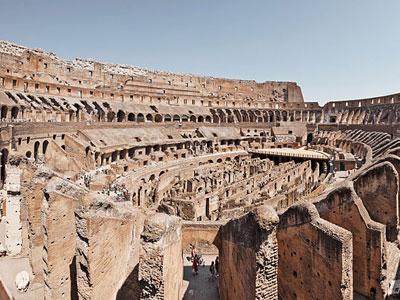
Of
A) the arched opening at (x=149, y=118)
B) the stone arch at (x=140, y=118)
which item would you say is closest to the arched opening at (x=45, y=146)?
the stone arch at (x=140, y=118)

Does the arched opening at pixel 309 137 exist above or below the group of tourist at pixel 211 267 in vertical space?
above

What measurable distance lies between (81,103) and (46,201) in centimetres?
2444

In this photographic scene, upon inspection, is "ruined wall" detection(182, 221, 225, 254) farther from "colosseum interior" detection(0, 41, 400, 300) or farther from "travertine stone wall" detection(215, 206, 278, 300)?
"travertine stone wall" detection(215, 206, 278, 300)

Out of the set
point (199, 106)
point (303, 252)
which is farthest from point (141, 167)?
point (199, 106)

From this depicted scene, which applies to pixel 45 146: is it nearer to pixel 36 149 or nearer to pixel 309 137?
pixel 36 149

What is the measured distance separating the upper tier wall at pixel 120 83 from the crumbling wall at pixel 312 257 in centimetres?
2360

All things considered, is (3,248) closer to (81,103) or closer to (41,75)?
(81,103)

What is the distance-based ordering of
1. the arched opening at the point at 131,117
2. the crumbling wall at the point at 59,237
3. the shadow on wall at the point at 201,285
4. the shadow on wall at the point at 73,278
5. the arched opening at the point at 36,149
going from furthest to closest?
the arched opening at the point at 131,117 < the arched opening at the point at 36,149 < the shadow on wall at the point at 201,285 < the shadow on wall at the point at 73,278 < the crumbling wall at the point at 59,237

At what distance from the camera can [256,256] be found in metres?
6.33

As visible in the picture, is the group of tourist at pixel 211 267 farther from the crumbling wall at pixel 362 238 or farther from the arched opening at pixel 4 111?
the arched opening at pixel 4 111

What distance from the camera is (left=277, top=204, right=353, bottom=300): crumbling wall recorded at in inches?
256

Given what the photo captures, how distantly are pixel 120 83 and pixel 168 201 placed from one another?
93.4 feet

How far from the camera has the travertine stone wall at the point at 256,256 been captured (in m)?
6.28

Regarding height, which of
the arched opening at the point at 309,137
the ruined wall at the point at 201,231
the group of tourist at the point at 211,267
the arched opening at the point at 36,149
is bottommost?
the group of tourist at the point at 211,267
